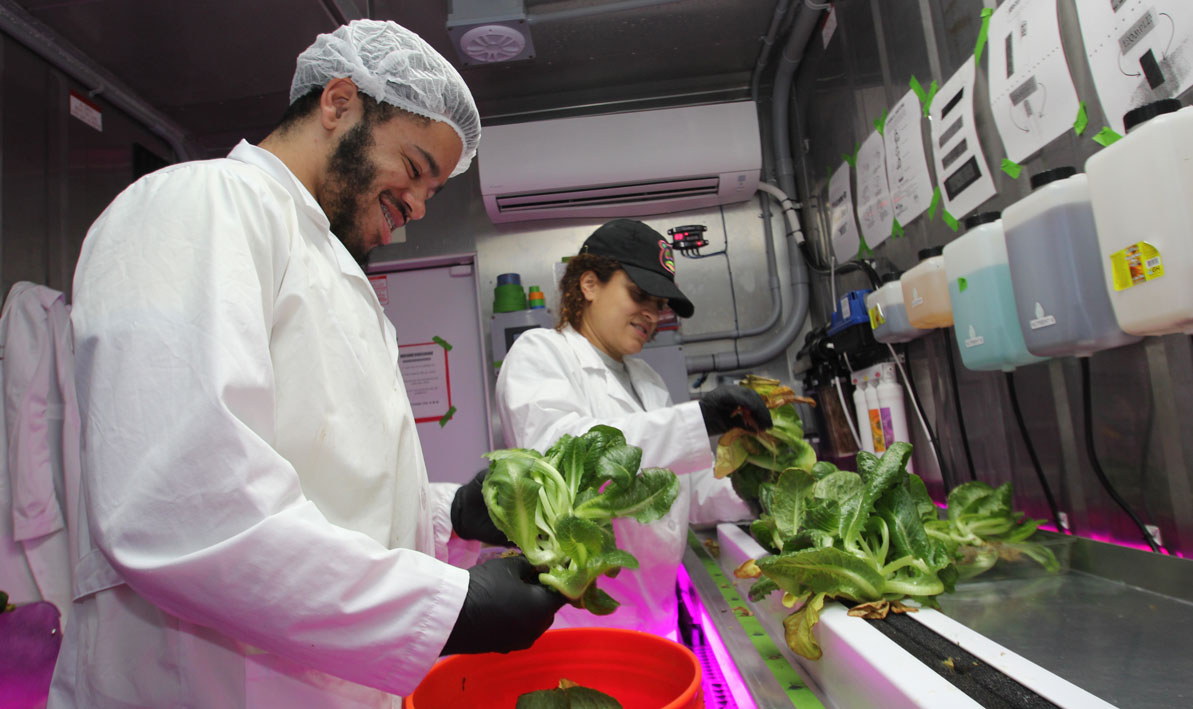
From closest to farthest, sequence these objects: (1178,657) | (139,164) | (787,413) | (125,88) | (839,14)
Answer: (1178,657) → (787,413) → (839,14) → (125,88) → (139,164)

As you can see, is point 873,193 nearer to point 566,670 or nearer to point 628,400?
point 628,400

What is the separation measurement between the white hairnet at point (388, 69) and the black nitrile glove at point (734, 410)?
2.87 ft

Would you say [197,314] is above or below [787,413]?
above

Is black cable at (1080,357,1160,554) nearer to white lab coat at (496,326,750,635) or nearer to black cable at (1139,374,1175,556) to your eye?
black cable at (1139,374,1175,556)

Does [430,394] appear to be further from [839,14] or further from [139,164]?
[839,14]

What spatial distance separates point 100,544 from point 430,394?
2985mm

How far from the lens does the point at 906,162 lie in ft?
7.20

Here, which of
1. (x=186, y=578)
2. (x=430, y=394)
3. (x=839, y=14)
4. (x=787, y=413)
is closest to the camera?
(x=186, y=578)

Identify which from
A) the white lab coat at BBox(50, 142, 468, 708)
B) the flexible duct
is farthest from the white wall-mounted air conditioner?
the white lab coat at BBox(50, 142, 468, 708)

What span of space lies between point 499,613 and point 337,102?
0.90 m

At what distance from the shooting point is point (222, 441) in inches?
26.8

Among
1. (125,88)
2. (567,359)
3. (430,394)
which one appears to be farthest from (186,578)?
(125,88)

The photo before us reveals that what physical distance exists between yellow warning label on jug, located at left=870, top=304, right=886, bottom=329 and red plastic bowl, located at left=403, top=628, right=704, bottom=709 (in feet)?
5.29

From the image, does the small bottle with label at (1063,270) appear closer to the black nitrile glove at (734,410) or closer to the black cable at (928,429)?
the black nitrile glove at (734,410)
